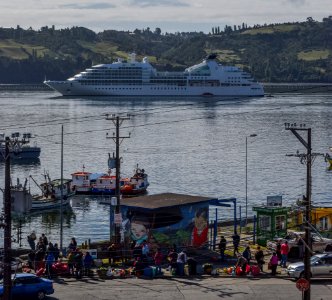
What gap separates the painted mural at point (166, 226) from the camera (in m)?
31.5

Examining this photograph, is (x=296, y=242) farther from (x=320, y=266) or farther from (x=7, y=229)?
(x=7, y=229)

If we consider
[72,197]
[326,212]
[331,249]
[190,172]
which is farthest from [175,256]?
[190,172]

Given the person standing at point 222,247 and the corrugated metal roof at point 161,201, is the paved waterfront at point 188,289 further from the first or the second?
the corrugated metal roof at point 161,201

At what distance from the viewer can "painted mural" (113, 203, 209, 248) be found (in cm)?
3155

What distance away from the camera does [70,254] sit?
90.9 ft

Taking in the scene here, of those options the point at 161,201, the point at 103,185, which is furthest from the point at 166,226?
the point at 103,185

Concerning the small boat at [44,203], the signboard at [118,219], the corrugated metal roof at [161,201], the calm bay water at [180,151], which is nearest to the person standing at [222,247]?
the corrugated metal roof at [161,201]

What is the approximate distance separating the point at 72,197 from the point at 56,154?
26692 mm

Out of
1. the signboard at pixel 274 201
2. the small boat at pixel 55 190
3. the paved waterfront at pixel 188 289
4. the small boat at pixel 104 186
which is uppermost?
the signboard at pixel 274 201

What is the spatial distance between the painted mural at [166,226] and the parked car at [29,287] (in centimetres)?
674

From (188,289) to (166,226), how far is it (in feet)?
18.4

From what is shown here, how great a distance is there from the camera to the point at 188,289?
→ 26.3 m

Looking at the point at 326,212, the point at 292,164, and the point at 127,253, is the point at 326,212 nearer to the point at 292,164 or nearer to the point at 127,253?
the point at 127,253

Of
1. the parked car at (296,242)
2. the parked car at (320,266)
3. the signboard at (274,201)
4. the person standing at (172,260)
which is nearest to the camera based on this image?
the parked car at (320,266)
